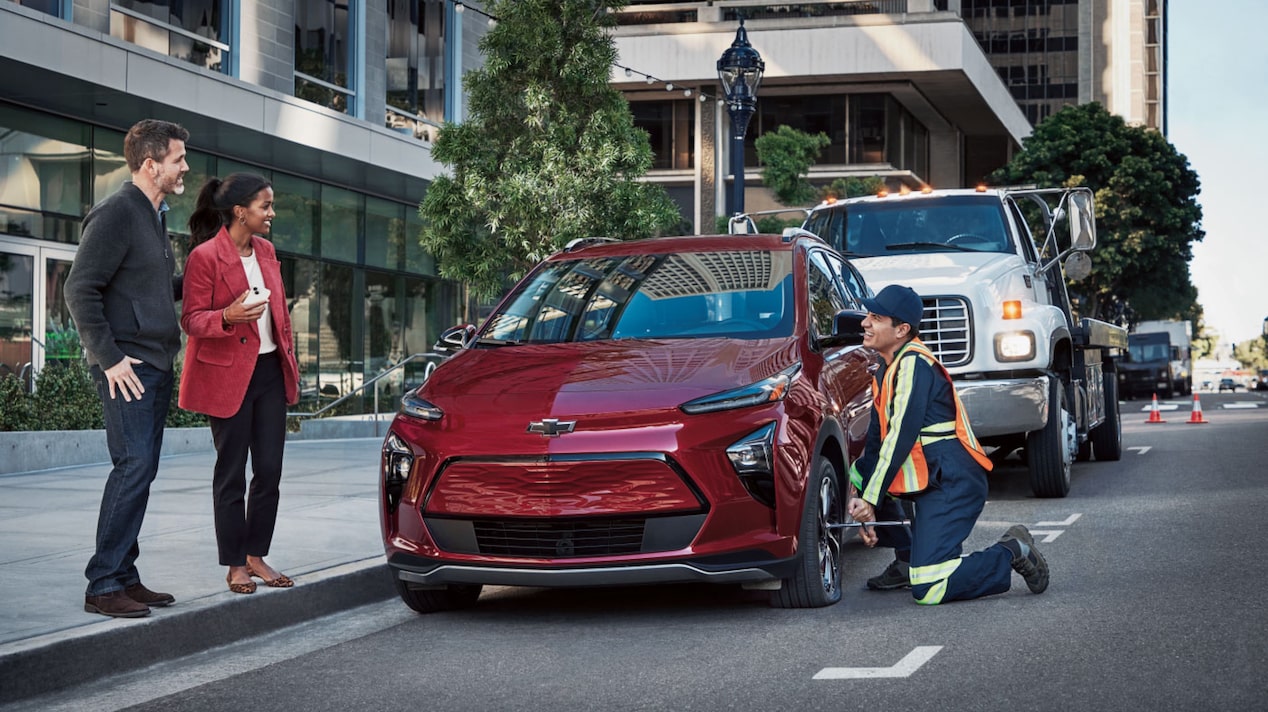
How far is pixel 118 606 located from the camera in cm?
648

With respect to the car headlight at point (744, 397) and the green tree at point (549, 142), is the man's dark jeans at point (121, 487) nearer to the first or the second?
the car headlight at point (744, 397)

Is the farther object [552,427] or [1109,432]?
[1109,432]

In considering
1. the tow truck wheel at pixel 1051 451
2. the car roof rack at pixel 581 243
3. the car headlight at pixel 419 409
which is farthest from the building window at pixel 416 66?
the car headlight at pixel 419 409

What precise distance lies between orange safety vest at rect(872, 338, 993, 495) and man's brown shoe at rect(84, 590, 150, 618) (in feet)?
10.8

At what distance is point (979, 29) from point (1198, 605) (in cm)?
11798

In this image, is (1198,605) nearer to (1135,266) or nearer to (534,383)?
(534,383)

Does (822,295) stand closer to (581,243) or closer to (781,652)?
(581,243)

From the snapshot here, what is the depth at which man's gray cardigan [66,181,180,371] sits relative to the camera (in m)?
6.50

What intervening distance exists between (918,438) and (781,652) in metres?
1.51

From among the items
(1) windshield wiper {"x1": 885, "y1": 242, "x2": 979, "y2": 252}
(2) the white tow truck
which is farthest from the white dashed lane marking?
(1) windshield wiper {"x1": 885, "y1": 242, "x2": 979, "y2": 252}

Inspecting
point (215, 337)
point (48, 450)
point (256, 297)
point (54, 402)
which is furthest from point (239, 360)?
point (54, 402)

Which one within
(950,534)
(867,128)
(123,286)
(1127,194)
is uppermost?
(867,128)

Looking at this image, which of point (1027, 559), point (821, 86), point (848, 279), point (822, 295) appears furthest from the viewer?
point (821, 86)

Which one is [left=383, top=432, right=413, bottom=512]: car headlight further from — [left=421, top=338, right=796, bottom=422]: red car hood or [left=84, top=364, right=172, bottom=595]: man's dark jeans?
[left=84, top=364, right=172, bottom=595]: man's dark jeans
